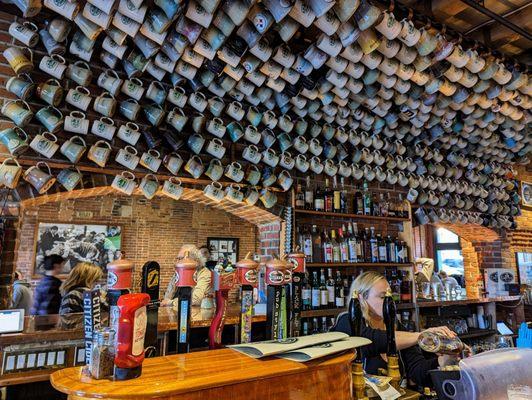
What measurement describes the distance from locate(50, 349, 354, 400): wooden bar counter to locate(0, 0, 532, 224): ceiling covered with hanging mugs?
5.15ft

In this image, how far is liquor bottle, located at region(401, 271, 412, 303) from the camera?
384cm

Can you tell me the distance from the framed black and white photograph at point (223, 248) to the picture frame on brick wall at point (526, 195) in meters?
4.89

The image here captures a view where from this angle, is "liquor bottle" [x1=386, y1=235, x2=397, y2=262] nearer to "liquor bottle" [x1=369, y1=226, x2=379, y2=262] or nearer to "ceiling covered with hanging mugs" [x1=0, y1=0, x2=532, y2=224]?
"liquor bottle" [x1=369, y1=226, x2=379, y2=262]

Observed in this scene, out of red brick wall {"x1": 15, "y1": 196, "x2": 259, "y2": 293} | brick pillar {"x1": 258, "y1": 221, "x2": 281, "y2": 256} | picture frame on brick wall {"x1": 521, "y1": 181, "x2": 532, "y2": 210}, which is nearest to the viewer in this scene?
brick pillar {"x1": 258, "y1": 221, "x2": 281, "y2": 256}

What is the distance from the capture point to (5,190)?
2.27 metres

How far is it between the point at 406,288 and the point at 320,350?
2.86 meters

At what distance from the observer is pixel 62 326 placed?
1.98 meters

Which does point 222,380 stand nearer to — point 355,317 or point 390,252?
point 355,317

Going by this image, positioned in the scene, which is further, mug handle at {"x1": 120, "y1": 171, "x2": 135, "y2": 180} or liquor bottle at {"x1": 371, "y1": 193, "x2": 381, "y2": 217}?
liquor bottle at {"x1": 371, "y1": 193, "x2": 381, "y2": 217}

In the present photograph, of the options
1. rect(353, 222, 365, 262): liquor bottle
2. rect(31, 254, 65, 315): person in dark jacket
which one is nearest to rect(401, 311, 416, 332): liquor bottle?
rect(353, 222, 365, 262): liquor bottle

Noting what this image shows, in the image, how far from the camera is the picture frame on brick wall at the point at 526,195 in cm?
557

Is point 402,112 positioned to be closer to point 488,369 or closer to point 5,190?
point 488,369

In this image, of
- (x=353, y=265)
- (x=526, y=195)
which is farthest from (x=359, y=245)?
(x=526, y=195)

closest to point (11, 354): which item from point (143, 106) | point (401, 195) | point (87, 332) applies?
point (87, 332)
